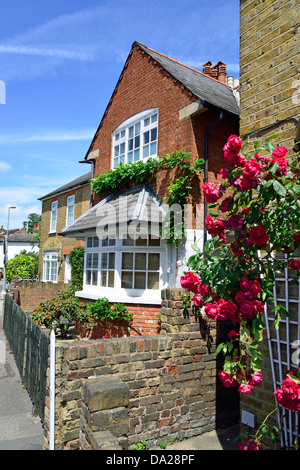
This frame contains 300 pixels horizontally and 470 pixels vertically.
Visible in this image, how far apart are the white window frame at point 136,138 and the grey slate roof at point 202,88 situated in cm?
127

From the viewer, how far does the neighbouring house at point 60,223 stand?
1936 centimetres

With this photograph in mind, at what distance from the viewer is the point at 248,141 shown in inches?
198

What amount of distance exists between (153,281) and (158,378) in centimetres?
417

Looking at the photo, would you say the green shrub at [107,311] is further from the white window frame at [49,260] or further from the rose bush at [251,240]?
the white window frame at [49,260]

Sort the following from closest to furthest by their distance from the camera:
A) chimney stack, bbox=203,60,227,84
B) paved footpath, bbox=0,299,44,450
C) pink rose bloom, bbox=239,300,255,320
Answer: pink rose bloom, bbox=239,300,255,320 < paved footpath, bbox=0,299,44,450 < chimney stack, bbox=203,60,227,84

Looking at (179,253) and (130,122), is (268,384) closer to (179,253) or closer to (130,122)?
(179,253)

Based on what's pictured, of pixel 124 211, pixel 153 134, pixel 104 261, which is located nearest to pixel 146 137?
pixel 153 134

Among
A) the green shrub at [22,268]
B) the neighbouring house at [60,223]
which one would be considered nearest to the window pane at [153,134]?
the neighbouring house at [60,223]

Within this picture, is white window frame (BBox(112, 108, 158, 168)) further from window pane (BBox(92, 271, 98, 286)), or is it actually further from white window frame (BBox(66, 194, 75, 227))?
white window frame (BBox(66, 194, 75, 227))

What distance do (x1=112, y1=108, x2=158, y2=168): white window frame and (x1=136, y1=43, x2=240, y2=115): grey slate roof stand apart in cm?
127

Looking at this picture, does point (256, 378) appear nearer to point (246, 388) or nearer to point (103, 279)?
point (246, 388)

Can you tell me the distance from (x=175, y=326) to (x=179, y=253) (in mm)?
3310

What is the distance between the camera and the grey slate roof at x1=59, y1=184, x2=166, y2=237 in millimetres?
8852

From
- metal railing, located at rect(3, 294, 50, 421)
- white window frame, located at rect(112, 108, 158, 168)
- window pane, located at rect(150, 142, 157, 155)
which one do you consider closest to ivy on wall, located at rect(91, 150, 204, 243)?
window pane, located at rect(150, 142, 157, 155)
